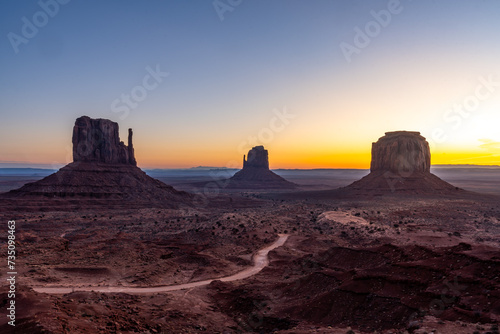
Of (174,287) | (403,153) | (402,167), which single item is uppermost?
(403,153)

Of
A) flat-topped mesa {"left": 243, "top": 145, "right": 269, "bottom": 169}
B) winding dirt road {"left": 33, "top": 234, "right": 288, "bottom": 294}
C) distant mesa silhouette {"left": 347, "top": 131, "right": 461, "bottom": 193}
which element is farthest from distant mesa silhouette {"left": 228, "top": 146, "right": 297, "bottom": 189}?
winding dirt road {"left": 33, "top": 234, "right": 288, "bottom": 294}

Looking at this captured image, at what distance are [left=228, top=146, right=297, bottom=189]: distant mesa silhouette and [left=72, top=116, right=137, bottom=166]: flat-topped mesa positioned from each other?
8084 cm

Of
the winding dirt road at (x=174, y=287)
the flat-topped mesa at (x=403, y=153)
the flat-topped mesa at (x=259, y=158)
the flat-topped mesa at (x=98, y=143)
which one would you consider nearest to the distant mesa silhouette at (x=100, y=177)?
the flat-topped mesa at (x=98, y=143)

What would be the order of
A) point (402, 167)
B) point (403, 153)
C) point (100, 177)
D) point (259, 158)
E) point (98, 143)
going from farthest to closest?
point (259, 158), point (402, 167), point (403, 153), point (98, 143), point (100, 177)

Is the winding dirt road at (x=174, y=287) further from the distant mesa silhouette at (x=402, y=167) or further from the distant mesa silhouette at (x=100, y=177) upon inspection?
the distant mesa silhouette at (x=402, y=167)

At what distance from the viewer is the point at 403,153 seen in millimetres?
99688

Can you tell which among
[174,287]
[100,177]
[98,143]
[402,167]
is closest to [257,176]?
[402,167]

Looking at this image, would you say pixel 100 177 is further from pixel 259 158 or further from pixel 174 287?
pixel 259 158

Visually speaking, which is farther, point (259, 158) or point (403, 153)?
point (259, 158)

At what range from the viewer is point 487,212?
192 ft

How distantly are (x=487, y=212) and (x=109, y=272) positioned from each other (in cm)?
7003

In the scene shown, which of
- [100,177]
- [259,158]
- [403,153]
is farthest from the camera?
[259,158]

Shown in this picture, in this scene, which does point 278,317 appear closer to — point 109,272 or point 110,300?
point 110,300

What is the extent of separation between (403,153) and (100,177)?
9725 centimetres
